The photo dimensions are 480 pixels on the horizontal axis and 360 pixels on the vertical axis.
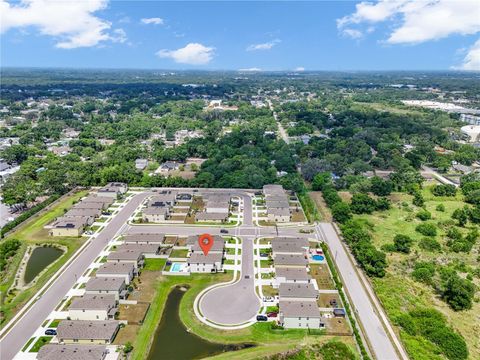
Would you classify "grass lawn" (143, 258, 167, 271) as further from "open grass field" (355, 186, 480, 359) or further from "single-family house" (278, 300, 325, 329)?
"open grass field" (355, 186, 480, 359)

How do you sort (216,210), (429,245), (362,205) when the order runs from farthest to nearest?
1. (362,205)
2. (216,210)
3. (429,245)

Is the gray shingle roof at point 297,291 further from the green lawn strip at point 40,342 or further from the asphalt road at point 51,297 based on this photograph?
the asphalt road at point 51,297

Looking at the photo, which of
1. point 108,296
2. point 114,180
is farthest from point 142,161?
point 108,296

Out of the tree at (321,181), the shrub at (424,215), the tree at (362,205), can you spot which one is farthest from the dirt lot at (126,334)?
the shrub at (424,215)

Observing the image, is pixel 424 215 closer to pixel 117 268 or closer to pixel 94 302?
pixel 117 268

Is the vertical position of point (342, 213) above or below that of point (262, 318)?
above

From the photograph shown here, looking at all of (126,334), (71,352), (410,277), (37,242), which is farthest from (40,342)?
(410,277)

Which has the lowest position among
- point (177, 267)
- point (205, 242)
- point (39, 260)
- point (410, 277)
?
point (410, 277)

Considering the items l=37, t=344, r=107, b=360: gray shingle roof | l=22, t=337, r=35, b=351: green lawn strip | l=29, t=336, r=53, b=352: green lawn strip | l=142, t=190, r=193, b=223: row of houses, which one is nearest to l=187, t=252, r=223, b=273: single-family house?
l=37, t=344, r=107, b=360: gray shingle roof
